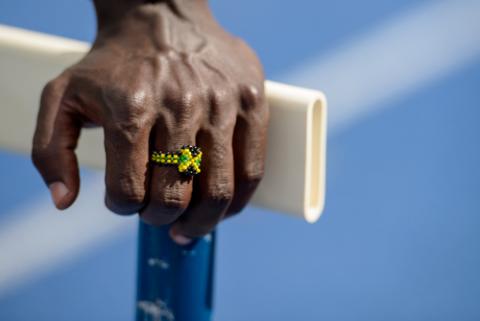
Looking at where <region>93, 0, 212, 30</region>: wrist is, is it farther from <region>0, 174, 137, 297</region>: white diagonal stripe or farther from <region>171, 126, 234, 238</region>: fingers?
<region>0, 174, 137, 297</region>: white diagonal stripe

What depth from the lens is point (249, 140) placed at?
3.16ft

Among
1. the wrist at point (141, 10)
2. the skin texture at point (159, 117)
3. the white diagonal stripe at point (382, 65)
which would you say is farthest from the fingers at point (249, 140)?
the white diagonal stripe at point (382, 65)

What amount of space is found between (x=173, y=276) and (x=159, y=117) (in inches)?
8.4

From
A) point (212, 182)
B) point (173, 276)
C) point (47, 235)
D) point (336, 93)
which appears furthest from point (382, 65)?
point (212, 182)

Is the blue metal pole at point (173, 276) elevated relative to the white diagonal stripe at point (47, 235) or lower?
lower

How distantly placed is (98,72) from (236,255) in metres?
0.89

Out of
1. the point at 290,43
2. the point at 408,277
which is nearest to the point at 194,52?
the point at 290,43

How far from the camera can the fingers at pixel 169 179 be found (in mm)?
906

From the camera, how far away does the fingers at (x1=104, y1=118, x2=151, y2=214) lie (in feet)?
2.92

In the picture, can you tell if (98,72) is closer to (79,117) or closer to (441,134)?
(79,117)

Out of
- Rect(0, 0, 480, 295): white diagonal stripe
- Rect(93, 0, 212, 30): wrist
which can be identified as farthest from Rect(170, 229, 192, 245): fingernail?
Rect(0, 0, 480, 295): white diagonal stripe

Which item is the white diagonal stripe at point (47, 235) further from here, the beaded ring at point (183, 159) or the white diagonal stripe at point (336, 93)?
the beaded ring at point (183, 159)

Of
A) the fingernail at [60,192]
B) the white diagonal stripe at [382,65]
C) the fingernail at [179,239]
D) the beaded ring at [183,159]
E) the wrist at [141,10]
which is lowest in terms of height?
the fingernail at [179,239]

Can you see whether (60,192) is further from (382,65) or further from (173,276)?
(382,65)
